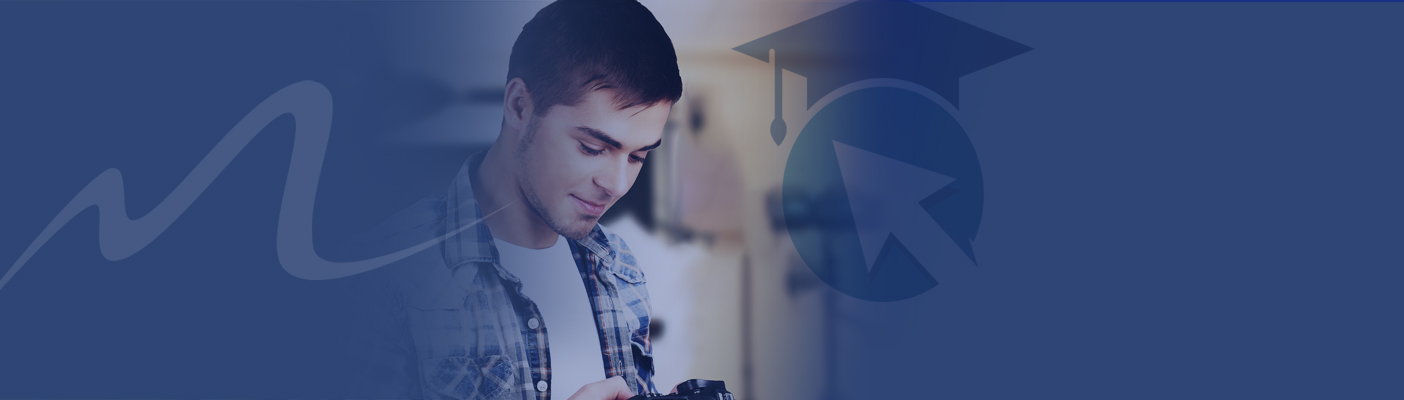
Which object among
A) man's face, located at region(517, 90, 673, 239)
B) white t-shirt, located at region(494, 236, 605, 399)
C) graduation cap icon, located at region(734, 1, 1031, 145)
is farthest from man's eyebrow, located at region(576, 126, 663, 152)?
graduation cap icon, located at region(734, 1, 1031, 145)

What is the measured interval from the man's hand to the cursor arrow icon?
772 mm

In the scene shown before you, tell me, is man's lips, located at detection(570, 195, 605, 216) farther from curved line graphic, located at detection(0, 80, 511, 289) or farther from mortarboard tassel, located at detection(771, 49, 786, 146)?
mortarboard tassel, located at detection(771, 49, 786, 146)

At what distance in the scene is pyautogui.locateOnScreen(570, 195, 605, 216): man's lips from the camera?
6.91 ft

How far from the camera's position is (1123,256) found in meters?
2.49

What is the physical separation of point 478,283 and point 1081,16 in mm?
1914

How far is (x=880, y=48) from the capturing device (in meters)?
2.40

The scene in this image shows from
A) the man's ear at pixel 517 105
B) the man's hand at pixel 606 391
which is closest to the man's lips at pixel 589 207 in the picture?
the man's ear at pixel 517 105

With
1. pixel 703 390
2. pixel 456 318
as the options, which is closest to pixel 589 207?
pixel 456 318

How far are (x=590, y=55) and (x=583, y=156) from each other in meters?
0.25

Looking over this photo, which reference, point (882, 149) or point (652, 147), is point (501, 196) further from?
point (882, 149)

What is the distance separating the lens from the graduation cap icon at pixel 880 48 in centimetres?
233

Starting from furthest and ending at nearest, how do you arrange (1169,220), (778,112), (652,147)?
(1169,220) → (778,112) → (652,147)

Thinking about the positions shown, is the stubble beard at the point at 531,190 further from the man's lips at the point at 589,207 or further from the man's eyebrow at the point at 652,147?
the man's eyebrow at the point at 652,147

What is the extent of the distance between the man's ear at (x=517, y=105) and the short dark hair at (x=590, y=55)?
15 millimetres
